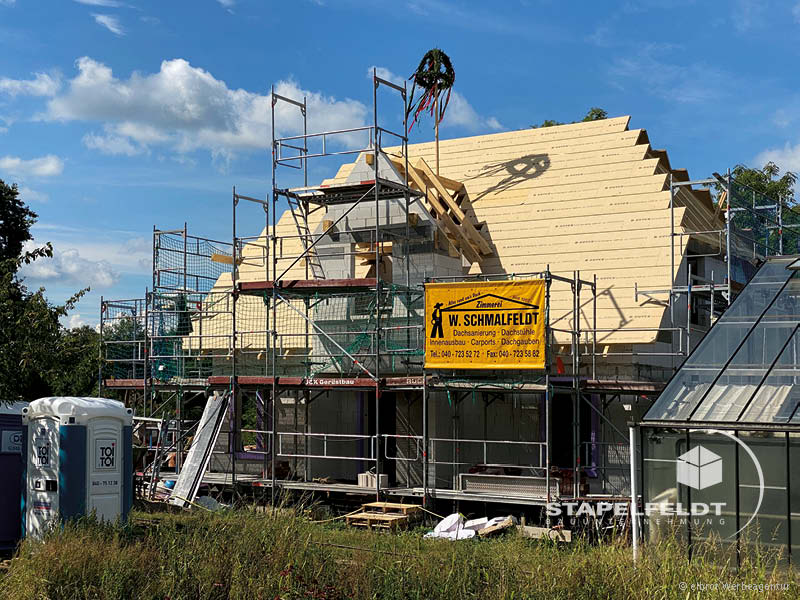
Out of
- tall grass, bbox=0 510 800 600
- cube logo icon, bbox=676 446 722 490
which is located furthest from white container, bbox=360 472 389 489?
cube logo icon, bbox=676 446 722 490

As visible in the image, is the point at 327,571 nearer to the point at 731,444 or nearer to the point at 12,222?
the point at 731,444

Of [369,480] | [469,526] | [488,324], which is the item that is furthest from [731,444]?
[369,480]

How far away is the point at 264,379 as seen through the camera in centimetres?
2438

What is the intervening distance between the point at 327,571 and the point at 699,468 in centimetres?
611

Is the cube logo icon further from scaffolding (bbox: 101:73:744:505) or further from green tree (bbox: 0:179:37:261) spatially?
green tree (bbox: 0:179:37:261)

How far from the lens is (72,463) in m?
17.2

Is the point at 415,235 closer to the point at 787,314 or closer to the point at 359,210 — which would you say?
the point at 359,210

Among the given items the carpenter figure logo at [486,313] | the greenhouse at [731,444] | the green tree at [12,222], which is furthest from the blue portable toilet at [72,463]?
the green tree at [12,222]

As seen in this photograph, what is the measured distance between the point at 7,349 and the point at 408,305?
9880 mm

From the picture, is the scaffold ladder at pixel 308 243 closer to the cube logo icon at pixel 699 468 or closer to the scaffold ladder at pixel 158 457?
the scaffold ladder at pixel 158 457

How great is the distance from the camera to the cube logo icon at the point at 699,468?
14.6 m

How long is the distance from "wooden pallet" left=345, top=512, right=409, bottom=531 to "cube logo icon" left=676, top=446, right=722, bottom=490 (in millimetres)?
7355

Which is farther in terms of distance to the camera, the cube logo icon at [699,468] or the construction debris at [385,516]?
the construction debris at [385,516]

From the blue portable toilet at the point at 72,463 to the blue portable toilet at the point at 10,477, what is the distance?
594mm
